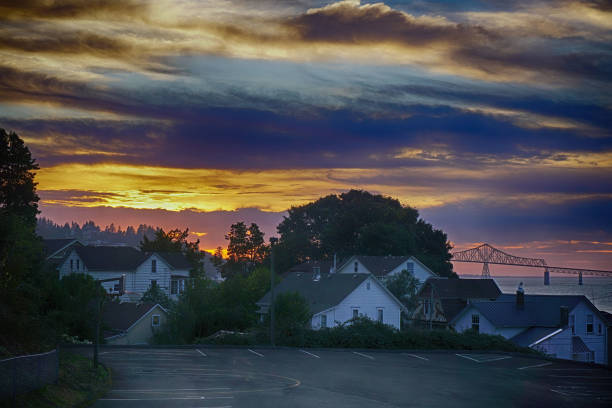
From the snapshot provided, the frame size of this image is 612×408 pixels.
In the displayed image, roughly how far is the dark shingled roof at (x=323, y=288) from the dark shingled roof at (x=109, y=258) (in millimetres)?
24096

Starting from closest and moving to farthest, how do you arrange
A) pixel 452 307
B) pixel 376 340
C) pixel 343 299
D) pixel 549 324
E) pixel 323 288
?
pixel 376 340 < pixel 549 324 < pixel 343 299 < pixel 323 288 < pixel 452 307

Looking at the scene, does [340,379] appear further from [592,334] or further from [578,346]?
[592,334]

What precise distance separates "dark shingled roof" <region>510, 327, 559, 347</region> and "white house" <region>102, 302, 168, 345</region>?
112ft

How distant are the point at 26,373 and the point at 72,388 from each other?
3937 mm

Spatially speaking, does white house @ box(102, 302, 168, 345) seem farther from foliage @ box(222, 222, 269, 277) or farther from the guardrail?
foliage @ box(222, 222, 269, 277)

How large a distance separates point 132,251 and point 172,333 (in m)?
39.6

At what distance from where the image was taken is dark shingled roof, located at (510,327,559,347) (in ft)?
204

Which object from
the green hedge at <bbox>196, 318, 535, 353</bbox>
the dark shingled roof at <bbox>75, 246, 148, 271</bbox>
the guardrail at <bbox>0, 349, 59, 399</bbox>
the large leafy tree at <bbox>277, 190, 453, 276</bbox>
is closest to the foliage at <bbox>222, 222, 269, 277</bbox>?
the large leafy tree at <bbox>277, 190, 453, 276</bbox>

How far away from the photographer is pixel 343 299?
69562mm

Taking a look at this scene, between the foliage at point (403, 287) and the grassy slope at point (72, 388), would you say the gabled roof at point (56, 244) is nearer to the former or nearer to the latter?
the foliage at point (403, 287)

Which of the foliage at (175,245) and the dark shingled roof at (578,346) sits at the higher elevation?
the foliage at (175,245)

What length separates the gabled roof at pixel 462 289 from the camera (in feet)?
288

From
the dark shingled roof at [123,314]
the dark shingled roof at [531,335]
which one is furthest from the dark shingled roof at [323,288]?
the dark shingled roof at [531,335]

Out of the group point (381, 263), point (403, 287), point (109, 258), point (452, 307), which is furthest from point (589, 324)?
point (109, 258)
